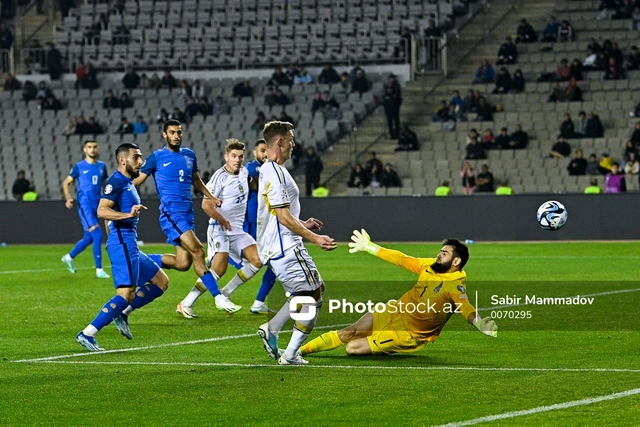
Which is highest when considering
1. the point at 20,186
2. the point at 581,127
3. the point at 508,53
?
the point at 508,53

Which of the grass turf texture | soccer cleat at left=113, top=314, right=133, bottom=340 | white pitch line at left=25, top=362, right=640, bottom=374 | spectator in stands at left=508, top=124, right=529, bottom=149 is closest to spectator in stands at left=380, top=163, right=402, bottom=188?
spectator in stands at left=508, top=124, right=529, bottom=149

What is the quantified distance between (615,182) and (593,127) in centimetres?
342

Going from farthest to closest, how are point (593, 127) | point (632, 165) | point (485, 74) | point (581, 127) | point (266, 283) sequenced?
1. point (485, 74)
2. point (581, 127)
3. point (593, 127)
4. point (632, 165)
5. point (266, 283)

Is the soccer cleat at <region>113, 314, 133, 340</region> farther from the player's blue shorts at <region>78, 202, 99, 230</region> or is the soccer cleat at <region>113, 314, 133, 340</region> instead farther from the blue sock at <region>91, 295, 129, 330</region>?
the player's blue shorts at <region>78, 202, 99, 230</region>

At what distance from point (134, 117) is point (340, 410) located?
1295 inches

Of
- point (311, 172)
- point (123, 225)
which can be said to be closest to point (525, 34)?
point (311, 172)

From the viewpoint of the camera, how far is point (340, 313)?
15.5 m

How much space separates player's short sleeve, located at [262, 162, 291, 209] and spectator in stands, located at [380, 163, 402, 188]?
24.2m

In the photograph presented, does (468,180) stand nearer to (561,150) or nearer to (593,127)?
(561,150)

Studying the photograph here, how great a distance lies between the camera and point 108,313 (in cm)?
1170

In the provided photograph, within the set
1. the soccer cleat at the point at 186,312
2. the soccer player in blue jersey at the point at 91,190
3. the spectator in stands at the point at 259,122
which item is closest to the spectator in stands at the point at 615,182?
the spectator in stands at the point at 259,122

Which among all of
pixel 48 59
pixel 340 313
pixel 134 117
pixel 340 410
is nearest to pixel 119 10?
pixel 48 59

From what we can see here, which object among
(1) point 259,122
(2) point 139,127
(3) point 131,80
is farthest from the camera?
(3) point 131,80

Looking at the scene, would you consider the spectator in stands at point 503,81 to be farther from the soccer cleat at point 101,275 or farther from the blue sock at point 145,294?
the blue sock at point 145,294
